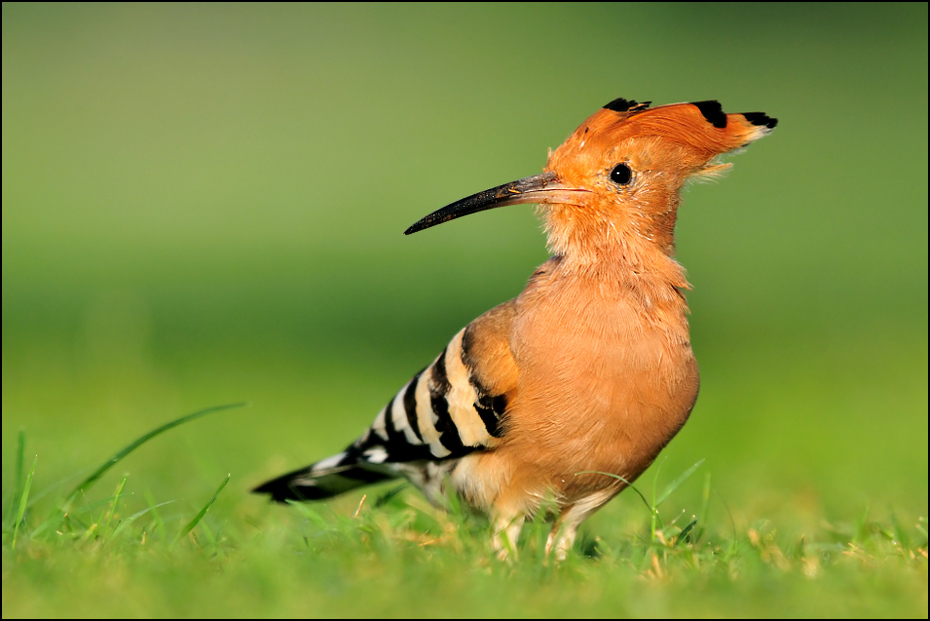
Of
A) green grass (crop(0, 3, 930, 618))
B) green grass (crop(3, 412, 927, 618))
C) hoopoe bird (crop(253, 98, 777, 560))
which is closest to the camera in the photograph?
green grass (crop(3, 412, 927, 618))

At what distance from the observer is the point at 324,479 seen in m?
3.83

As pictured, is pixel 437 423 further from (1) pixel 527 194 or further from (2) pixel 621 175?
(2) pixel 621 175

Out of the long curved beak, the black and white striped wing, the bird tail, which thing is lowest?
the bird tail

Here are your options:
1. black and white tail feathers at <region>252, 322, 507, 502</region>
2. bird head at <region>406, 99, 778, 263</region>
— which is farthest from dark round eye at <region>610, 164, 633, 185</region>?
black and white tail feathers at <region>252, 322, 507, 502</region>

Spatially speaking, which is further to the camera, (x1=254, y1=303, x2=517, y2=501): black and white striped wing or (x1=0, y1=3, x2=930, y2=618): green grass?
(x1=254, y1=303, x2=517, y2=501): black and white striped wing

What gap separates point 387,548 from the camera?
256 cm

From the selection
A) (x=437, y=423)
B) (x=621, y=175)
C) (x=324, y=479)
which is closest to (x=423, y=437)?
(x=437, y=423)

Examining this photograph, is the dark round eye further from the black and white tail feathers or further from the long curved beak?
the black and white tail feathers

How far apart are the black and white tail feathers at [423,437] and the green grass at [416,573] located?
0.33 metres

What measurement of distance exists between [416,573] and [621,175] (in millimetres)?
1367

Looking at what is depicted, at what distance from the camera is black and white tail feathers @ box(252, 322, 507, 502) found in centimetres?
319

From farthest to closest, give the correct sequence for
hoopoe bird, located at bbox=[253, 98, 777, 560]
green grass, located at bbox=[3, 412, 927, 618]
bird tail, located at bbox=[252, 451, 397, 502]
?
1. bird tail, located at bbox=[252, 451, 397, 502]
2. hoopoe bird, located at bbox=[253, 98, 777, 560]
3. green grass, located at bbox=[3, 412, 927, 618]

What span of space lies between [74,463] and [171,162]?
43.7 ft


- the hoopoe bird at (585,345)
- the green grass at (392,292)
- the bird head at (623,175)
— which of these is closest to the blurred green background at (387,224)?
the green grass at (392,292)
